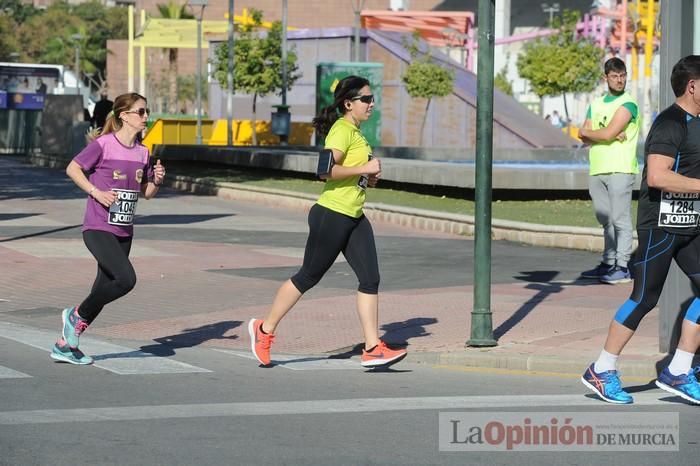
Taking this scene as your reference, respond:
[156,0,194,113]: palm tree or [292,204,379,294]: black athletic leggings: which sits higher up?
[156,0,194,113]: palm tree

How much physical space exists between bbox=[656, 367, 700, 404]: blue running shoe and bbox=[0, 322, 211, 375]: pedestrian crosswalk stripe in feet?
9.80

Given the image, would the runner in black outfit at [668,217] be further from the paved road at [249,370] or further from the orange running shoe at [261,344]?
the orange running shoe at [261,344]

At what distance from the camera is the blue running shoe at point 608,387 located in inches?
308

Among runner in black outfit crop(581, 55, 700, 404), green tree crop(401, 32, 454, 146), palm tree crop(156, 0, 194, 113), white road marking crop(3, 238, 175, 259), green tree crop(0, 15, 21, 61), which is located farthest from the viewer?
green tree crop(0, 15, 21, 61)

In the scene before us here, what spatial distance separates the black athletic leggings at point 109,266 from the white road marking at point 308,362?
1.21 meters

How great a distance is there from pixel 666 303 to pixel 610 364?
132cm

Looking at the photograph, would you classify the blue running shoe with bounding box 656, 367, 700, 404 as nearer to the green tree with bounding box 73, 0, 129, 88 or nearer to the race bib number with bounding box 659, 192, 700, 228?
the race bib number with bounding box 659, 192, 700, 228

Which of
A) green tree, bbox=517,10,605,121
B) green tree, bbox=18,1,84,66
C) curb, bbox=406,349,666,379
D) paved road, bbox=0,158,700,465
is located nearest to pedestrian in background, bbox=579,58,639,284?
paved road, bbox=0,158,700,465

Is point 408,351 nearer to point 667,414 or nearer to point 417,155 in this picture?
point 667,414

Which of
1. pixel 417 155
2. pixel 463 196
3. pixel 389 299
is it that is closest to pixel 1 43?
pixel 417 155

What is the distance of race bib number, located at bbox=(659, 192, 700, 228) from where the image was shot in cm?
764

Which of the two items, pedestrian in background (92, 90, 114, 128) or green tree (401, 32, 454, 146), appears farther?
green tree (401, 32, 454, 146)

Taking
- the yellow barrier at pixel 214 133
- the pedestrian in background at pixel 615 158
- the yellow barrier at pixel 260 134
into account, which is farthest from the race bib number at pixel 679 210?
the yellow barrier at pixel 260 134

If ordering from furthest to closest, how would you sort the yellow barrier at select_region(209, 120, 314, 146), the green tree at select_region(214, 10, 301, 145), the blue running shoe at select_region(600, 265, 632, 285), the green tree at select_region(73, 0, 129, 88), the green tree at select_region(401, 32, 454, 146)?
1. the green tree at select_region(73, 0, 129, 88)
2. the green tree at select_region(214, 10, 301, 145)
3. the yellow barrier at select_region(209, 120, 314, 146)
4. the green tree at select_region(401, 32, 454, 146)
5. the blue running shoe at select_region(600, 265, 632, 285)
